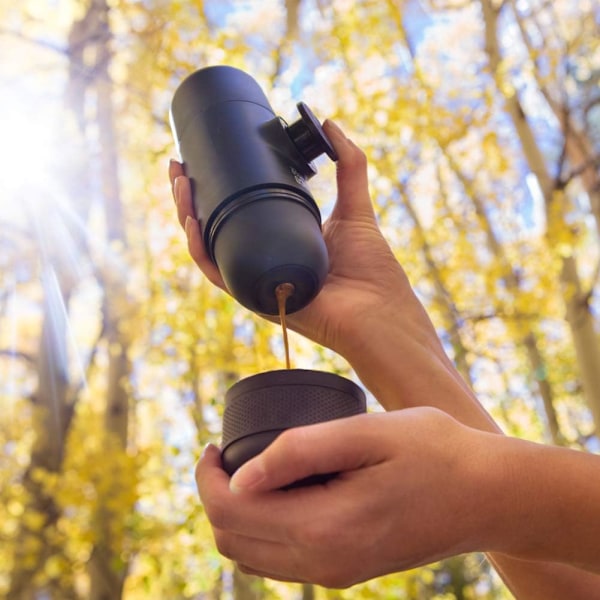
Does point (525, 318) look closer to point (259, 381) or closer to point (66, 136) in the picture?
point (259, 381)

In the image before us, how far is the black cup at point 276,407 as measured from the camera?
2.54 feet

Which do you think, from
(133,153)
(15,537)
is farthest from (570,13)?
(15,537)

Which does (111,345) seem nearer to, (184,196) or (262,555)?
(184,196)

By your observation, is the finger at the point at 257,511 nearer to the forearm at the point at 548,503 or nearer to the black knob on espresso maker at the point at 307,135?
→ the forearm at the point at 548,503

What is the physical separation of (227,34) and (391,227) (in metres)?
1.87

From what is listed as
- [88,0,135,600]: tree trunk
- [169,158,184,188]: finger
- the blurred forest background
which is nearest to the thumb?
[169,158,184,188]: finger

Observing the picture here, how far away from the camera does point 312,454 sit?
635 mm

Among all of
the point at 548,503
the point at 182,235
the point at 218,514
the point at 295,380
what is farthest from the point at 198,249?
the point at 182,235

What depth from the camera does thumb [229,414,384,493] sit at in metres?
0.64

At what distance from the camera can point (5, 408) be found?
8648 mm

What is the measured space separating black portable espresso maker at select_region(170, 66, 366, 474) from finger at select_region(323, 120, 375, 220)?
0.16 meters

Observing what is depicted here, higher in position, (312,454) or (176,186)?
(176,186)

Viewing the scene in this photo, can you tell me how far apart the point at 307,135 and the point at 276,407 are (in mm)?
543

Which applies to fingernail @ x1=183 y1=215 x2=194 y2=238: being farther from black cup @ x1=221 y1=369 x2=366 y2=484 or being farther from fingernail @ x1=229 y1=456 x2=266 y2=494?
fingernail @ x1=229 y1=456 x2=266 y2=494
